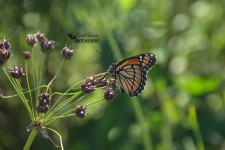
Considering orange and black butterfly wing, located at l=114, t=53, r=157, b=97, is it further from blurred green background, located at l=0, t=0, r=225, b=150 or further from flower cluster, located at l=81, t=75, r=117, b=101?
blurred green background, located at l=0, t=0, r=225, b=150

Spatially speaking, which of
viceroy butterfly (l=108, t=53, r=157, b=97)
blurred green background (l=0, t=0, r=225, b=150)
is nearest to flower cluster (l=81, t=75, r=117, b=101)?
viceroy butterfly (l=108, t=53, r=157, b=97)

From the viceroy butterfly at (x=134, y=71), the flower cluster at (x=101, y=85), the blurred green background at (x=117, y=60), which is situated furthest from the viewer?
the blurred green background at (x=117, y=60)

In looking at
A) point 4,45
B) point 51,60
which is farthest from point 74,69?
point 4,45

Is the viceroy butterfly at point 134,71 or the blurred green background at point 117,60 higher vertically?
the blurred green background at point 117,60

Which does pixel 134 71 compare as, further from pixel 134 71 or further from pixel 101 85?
pixel 101 85

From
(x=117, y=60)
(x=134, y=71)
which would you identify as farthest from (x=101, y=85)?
(x=117, y=60)

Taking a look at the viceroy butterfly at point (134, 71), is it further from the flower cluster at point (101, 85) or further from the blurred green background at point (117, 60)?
the blurred green background at point (117, 60)

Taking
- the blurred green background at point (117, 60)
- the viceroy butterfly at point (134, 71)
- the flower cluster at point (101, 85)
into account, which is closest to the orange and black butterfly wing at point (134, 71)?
the viceroy butterfly at point (134, 71)
